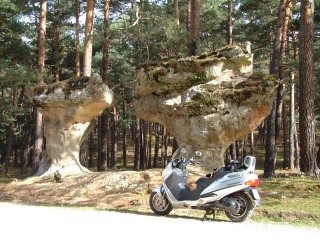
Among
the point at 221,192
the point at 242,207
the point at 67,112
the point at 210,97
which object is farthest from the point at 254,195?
the point at 67,112

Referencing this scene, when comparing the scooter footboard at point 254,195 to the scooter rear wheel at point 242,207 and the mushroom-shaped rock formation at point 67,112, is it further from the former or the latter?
the mushroom-shaped rock formation at point 67,112

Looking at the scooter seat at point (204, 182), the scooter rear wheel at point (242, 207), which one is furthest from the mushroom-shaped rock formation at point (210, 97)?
the scooter rear wheel at point (242, 207)

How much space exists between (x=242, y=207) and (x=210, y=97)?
567 centimetres

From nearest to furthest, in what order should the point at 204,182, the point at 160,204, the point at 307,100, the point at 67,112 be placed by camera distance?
the point at 204,182 < the point at 160,204 < the point at 307,100 < the point at 67,112

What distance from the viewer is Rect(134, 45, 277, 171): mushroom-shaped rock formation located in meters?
11.9

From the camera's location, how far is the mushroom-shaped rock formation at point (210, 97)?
470 inches

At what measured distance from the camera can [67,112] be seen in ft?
48.3

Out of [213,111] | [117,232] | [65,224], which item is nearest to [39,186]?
[213,111]

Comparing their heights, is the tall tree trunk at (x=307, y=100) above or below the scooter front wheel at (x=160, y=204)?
above

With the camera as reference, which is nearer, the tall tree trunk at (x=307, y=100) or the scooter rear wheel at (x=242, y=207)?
the scooter rear wheel at (x=242, y=207)

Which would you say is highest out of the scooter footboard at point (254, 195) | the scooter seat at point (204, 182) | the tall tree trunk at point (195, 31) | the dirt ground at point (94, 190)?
the tall tree trunk at point (195, 31)

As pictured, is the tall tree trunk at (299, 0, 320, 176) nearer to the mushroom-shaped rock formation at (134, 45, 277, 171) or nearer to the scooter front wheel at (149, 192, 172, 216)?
the mushroom-shaped rock formation at (134, 45, 277, 171)

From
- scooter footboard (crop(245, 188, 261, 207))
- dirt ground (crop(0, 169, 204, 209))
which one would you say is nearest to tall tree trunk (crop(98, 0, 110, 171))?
dirt ground (crop(0, 169, 204, 209))

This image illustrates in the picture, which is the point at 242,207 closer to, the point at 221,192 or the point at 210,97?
the point at 221,192
